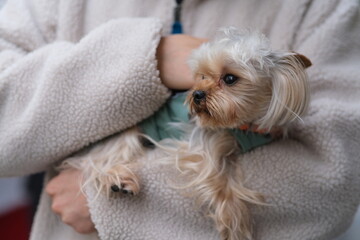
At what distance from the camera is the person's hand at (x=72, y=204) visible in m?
0.93

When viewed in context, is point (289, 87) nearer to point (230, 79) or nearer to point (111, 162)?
point (230, 79)

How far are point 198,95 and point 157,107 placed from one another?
20 cm

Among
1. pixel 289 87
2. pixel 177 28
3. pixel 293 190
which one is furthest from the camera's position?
pixel 177 28

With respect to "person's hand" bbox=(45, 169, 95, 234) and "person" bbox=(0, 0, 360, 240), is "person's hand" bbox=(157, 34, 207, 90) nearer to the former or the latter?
"person" bbox=(0, 0, 360, 240)

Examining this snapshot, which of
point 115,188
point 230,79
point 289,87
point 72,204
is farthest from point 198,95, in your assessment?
point 72,204

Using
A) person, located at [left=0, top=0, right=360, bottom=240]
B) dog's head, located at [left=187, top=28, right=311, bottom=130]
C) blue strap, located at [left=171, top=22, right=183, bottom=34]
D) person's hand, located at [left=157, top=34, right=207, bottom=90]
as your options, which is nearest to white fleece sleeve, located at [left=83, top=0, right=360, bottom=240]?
person, located at [left=0, top=0, right=360, bottom=240]

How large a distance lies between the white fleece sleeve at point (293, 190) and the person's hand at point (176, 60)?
0.23m

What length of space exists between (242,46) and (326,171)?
1.19ft

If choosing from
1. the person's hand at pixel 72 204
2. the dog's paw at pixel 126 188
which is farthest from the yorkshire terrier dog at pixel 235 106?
the person's hand at pixel 72 204

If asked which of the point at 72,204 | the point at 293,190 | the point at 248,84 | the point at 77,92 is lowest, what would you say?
the point at 72,204

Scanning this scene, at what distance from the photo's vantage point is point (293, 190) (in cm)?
87

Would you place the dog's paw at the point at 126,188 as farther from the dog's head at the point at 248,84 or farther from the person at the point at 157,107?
the dog's head at the point at 248,84

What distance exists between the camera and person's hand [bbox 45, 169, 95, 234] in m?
0.93

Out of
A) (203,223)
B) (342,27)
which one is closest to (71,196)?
(203,223)
